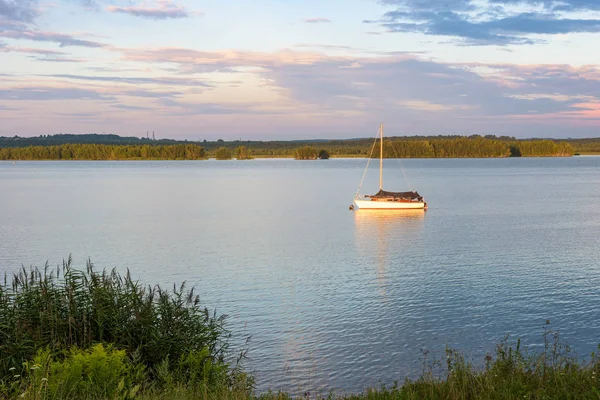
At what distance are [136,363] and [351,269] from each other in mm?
18928

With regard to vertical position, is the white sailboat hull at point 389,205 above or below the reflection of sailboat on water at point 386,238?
above

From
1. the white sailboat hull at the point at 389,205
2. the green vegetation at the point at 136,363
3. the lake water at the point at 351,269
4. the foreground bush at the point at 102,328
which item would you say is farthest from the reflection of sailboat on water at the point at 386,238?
the green vegetation at the point at 136,363

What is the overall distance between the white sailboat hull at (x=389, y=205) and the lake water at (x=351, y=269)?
4.72 ft

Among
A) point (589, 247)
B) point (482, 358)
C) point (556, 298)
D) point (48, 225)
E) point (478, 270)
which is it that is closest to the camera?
point (482, 358)

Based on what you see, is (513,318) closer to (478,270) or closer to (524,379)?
(478,270)

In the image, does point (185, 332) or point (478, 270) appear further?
Answer: point (478, 270)

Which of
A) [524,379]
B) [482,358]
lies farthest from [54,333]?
[482,358]

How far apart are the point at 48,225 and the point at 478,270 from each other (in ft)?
108

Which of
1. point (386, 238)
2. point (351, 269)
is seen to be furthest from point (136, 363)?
point (386, 238)

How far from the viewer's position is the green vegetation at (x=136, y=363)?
9711 millimetres

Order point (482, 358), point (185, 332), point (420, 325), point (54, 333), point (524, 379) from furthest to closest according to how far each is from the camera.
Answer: point (420, 325) → point (482, 358) → point (185, 332) → point (54, 333) → point (524, 379)

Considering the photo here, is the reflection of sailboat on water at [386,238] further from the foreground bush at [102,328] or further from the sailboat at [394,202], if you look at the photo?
the foreground bush at [102,328]

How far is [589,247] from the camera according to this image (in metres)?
35.5

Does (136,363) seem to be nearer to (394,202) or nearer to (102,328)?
(102,328)
